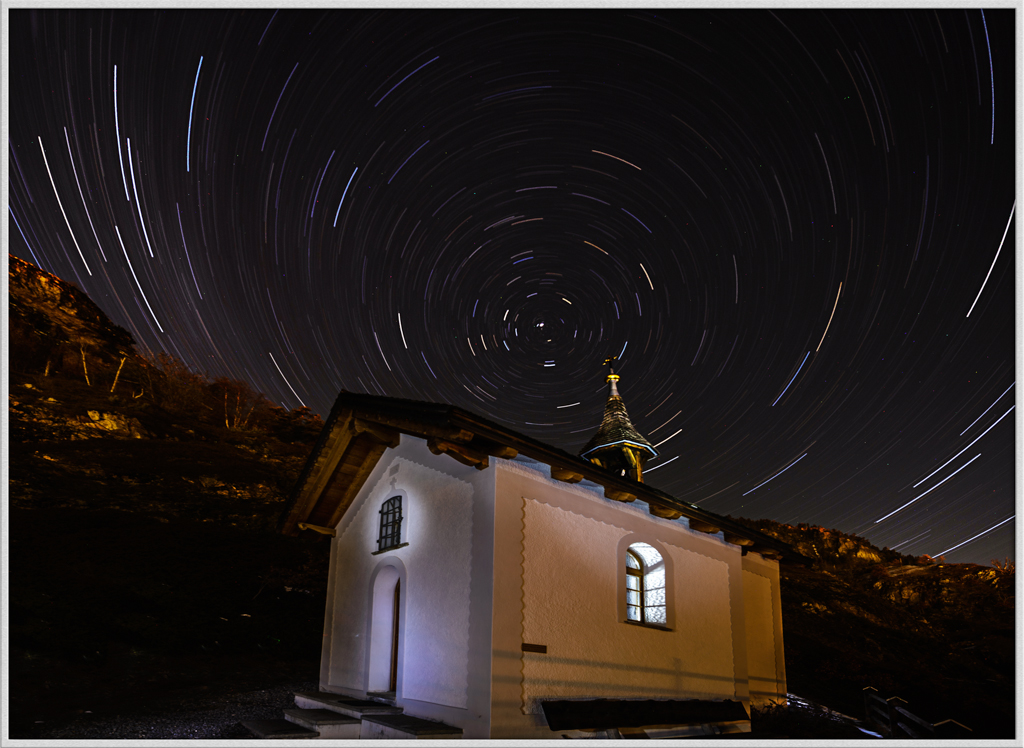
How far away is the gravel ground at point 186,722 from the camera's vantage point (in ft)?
29.0

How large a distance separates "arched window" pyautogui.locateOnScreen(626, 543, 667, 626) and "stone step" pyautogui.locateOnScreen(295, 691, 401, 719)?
4.33 metres

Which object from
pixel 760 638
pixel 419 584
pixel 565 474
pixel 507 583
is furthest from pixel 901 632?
pixel 507 583

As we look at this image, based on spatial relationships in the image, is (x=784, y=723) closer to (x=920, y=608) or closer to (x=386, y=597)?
(x=386, y=597)

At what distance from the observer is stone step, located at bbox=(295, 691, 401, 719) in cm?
920

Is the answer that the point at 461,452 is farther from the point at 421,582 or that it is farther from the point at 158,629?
the point at 158,629

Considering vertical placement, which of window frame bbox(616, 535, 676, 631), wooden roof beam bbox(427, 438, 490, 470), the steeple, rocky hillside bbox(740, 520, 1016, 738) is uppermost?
the steeple

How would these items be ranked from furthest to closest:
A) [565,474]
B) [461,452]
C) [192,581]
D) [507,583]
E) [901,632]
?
1. [901,632]
2. [192,581]
3. [565,474]
4. [461,452]
5. [507,583]

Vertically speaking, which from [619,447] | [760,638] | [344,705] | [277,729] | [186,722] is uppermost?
[619,447]

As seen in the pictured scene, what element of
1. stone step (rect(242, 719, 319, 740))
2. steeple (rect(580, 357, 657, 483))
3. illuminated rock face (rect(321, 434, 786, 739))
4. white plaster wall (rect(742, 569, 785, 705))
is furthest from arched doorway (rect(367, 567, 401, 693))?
steeple (rect(580, 357, 657, 483))

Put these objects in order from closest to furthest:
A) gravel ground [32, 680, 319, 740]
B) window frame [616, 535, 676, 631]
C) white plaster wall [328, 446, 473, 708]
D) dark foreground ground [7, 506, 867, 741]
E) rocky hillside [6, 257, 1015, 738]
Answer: white plaster wall [328, 446, 473, 708]
gravel ground [32, 680, 319, 740]
window frame [616, 535, 676, 631]
dark foreground ground [7, 506, 867, 741]
rocky hillside [6, 257, 1015, 738]

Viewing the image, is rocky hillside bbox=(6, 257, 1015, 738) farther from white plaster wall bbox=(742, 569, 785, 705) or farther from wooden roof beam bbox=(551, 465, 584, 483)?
wooden roof beam bbox=(551, 465, 584, 483)

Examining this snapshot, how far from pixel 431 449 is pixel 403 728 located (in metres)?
3.60

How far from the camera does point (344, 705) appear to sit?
9672 mm

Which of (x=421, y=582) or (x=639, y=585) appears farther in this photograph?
(x=639, y=585)
